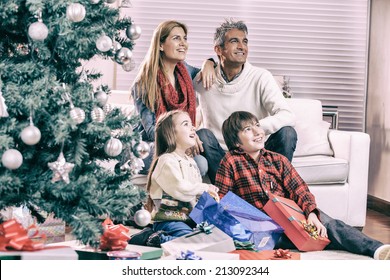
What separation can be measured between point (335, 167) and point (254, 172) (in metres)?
0.65

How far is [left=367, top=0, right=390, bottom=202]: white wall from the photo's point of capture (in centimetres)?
469

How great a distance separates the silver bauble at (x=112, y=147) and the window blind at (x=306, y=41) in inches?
138

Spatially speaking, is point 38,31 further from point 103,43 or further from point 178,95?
point 178,95

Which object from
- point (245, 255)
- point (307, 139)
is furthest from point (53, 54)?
point (307, 139)

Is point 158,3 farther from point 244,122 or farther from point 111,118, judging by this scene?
point 111,118

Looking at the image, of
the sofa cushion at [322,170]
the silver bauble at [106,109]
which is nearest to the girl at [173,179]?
the sofa cushion at [322,170]

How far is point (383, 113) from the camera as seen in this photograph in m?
4.90

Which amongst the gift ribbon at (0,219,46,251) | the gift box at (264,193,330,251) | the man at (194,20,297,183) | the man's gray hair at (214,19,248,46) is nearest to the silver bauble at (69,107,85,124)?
the gift ribbon at (0,219,46,251)

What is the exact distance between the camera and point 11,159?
1.83 meters

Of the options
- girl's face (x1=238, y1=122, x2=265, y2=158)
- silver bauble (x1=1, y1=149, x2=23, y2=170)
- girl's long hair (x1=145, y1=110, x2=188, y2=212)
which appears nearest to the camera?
silver bauble (x1=1, y1=149, x2=23, y2=170)

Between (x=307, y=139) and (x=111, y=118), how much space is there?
1935mm

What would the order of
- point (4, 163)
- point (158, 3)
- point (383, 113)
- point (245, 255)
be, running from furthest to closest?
point (158, 3) → point (383, 113) → point (245, 255) → point (4, 163)

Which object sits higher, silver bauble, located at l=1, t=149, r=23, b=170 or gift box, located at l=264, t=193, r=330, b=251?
silver bauble, located at l=1, t=149, r=23, b=170

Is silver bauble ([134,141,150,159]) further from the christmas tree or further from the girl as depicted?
the girl
